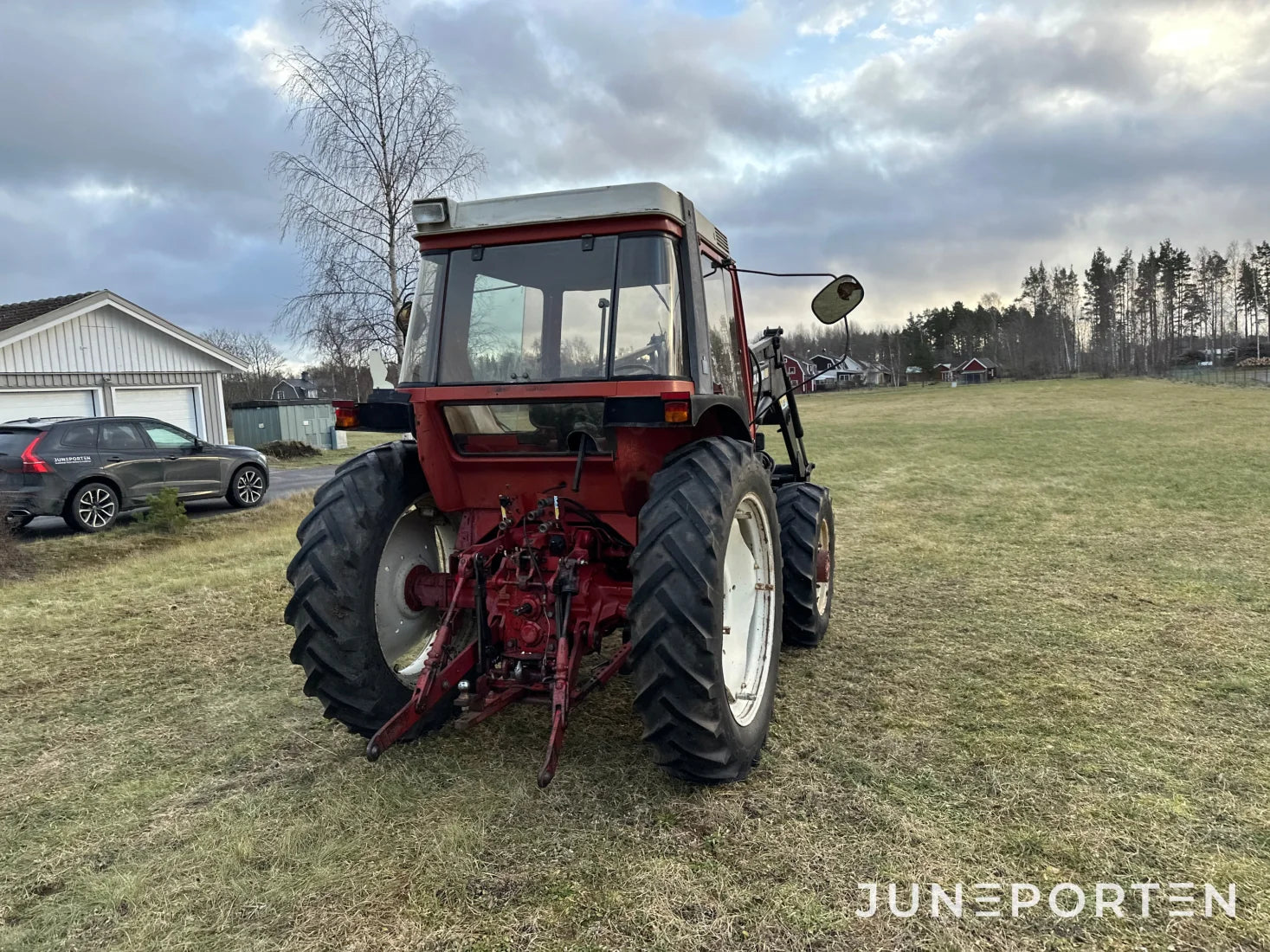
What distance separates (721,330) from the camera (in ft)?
13.8

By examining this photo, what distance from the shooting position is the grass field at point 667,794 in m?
2.66

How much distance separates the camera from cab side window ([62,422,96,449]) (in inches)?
424

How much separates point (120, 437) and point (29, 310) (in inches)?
308

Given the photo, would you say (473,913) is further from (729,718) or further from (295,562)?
(295,562)

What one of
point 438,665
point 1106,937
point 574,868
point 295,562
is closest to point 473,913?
point 574,868

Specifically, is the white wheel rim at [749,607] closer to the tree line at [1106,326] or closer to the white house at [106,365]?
the white house at [106,365]

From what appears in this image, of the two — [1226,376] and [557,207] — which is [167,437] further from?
[1226,376]

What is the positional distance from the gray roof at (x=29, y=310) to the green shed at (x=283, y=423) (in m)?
8.87

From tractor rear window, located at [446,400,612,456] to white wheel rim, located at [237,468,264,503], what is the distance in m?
10.8

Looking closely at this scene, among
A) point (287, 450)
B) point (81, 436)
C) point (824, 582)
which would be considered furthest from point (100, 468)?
point (287, 450)

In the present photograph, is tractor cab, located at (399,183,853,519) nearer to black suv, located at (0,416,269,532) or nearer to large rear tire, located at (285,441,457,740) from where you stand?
large rear tire, located at (285,441,457,740)

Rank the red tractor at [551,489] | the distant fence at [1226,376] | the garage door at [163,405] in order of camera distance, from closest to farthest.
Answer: the red tractor at [551,489]
the garage door at [163,405]
the distant fence at [1226,376]

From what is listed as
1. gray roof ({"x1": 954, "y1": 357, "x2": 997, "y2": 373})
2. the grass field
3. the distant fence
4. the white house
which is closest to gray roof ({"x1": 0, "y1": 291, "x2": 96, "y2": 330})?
the white house

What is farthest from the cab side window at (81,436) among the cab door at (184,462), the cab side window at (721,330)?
the cab side window at (721,330)
